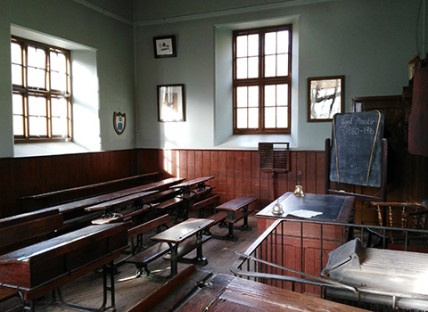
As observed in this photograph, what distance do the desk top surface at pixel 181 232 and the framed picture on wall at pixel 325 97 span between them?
2927 mm

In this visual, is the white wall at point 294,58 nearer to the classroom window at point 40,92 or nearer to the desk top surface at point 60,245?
the classroom window at point 40,92

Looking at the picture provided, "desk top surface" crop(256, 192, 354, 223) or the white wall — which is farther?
the white wall

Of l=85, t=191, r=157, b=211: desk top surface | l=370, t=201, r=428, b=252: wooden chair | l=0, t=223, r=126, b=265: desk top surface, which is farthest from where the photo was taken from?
l=85, t=191, r=157, b=211: desk top surface

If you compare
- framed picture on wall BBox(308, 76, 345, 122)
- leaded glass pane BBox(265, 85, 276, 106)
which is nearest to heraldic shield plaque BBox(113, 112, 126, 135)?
leaded glass pane BBox(265, 85, 276, 106)

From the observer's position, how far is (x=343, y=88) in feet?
19.5

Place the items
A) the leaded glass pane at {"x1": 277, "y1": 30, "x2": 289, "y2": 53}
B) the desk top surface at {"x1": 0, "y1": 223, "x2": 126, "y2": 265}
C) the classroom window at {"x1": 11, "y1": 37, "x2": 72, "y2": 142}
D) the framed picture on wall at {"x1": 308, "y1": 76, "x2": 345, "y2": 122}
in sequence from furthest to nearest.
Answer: the leaded glass pane at {"x1": 277, "y1": 30, "x2": 289, "y2": 53}, the framed picture on wall at {"x1": 308, "y1": 76, "x2": 345, "y2": 122}, the classroom window at {"x1": 11, "y1": 37, "x2": 72, "y2": 142}, the desk top surface at {"x1": 0, "y1": 223, "x2": 126, "y2": 265}

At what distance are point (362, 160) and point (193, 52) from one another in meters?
3.72

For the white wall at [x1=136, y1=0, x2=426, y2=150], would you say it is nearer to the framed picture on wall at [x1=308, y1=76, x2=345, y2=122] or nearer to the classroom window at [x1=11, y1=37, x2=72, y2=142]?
the framed picture on wall at [x1=308, y1=76, x2=345, y2=122]

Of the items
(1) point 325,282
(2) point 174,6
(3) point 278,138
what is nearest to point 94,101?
(2) point 174,6

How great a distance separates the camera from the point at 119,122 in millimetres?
6887

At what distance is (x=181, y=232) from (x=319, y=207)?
4.77 ft

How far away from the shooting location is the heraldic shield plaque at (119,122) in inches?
267

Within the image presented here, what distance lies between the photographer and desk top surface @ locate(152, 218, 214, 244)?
358cm

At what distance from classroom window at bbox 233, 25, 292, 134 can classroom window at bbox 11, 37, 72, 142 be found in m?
2.99
